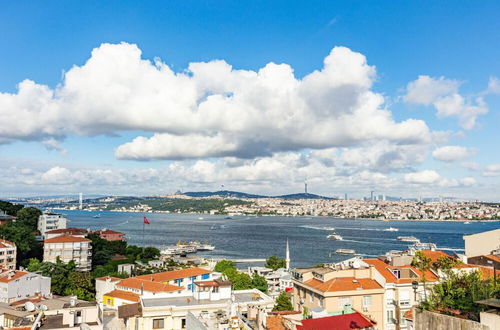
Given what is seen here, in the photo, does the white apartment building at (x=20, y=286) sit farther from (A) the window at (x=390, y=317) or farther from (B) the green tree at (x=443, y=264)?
(B) the green tree at (x=443, y=264)

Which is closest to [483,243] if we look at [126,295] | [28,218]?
[126,295]

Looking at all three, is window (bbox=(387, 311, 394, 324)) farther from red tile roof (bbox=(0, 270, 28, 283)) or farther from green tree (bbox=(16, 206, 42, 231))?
green tree (bbox=(16, 206, 42, 231))

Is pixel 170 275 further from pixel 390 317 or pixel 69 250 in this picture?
pixel 69 250

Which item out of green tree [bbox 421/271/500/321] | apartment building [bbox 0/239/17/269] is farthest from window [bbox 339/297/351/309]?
apartment building [bbox 0/239/17/269]

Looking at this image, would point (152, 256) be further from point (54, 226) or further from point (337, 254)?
point (337, 254)

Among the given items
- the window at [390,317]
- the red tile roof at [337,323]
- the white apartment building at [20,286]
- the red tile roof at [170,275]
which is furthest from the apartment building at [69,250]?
the red tile roof at [337,323]
